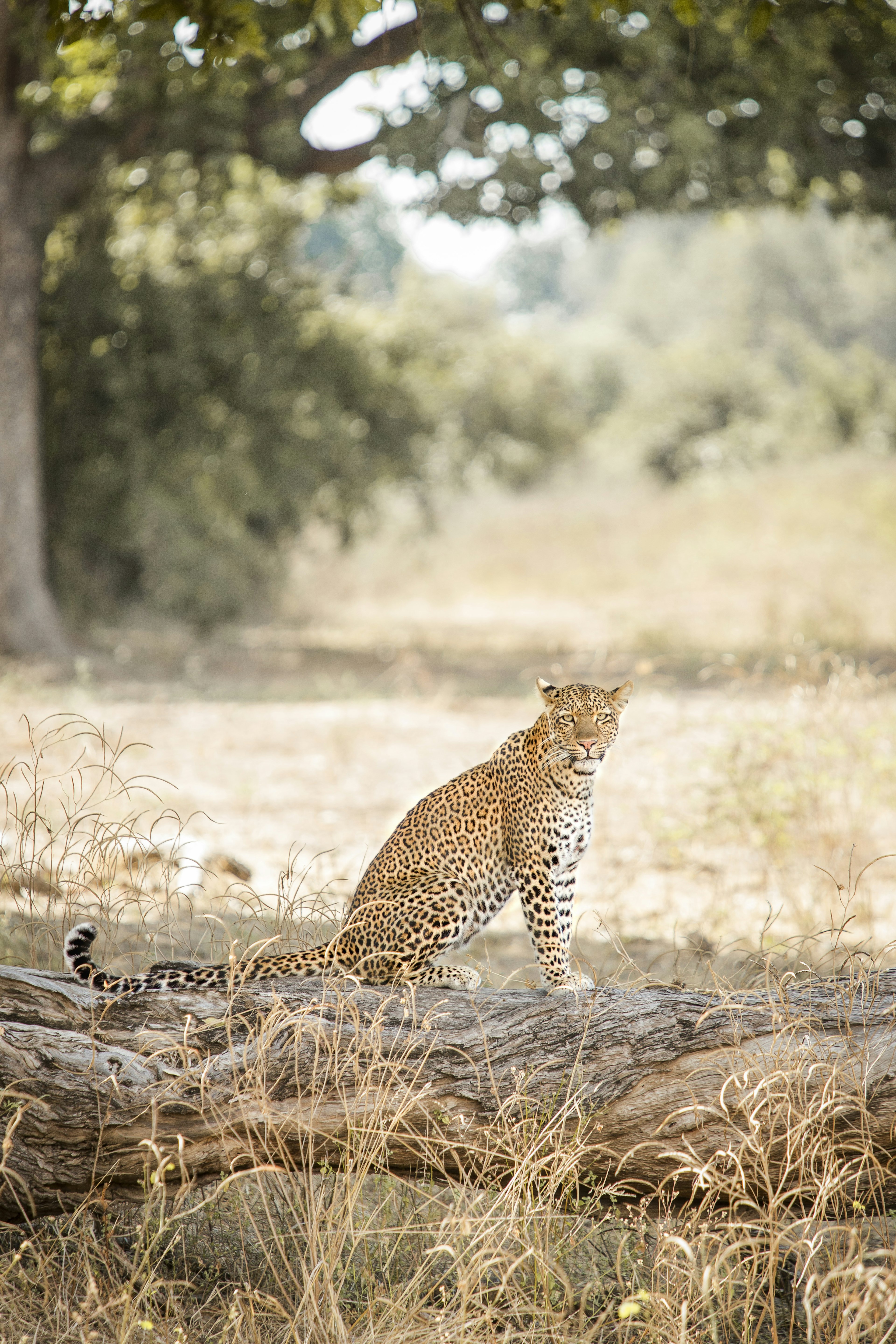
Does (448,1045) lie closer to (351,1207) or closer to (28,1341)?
(351,1207)

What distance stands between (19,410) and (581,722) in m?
11.5

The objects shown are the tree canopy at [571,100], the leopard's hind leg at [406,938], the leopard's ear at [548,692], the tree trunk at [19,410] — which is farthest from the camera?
the tree trunk at [19,410]

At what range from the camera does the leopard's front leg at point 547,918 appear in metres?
4.13

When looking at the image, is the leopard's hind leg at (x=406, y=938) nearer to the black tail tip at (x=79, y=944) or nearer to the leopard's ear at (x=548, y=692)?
the black tail tip at (x=79, y=944)

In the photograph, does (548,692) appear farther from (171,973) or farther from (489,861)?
(171,973)

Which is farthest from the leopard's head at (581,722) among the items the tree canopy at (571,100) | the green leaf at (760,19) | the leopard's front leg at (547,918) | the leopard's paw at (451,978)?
the tree canopy at (571,100)

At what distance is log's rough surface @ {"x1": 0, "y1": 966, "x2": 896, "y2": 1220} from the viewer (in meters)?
2.95

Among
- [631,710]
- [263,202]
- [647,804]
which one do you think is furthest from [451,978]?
[263,202]

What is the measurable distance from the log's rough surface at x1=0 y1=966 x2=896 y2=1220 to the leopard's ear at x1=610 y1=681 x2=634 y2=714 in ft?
4.66

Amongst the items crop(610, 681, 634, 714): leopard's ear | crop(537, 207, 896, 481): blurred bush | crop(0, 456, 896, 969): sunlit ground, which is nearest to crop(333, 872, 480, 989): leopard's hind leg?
crop(0, 456, 896, 969): sunlit ground

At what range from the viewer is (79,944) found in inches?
129

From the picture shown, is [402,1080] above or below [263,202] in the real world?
below

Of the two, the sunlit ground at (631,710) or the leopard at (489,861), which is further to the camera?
the sunlit ground at (631,710)

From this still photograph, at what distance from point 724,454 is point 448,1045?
35126 millimetres
